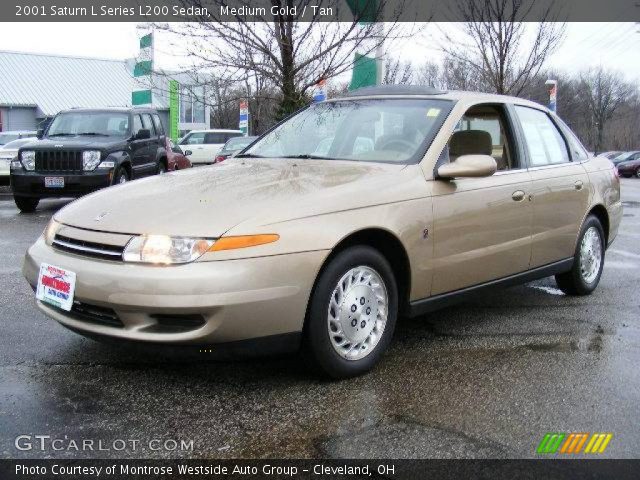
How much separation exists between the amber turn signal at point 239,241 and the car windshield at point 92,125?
9034 millimetres

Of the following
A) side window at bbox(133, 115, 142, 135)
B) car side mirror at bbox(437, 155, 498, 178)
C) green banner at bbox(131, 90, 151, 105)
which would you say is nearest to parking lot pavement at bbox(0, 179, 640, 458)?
car side mirror at bbox(437, 155, 498, 178)

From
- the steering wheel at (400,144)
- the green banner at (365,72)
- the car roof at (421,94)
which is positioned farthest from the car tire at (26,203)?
the steering wheel at (400,144)

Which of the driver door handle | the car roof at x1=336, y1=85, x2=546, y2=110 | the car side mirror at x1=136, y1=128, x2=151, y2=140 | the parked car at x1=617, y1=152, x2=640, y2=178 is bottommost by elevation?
the parked car at x1=617, y1=152, x2=640, y2=178

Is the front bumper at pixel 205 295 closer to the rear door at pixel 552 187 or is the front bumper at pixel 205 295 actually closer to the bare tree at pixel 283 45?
the rear door at pixel 552 187

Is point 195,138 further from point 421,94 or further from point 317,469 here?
point 317,469

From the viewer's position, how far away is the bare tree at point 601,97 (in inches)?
3086

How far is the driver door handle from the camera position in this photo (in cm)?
436

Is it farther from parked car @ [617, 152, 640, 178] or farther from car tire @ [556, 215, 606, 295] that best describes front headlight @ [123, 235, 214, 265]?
parked car @ [617, 152, 640, 178]

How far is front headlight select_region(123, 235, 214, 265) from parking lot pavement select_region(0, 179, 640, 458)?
0.44 meters

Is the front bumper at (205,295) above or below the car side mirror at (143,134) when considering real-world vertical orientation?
below

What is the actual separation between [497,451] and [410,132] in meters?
2.08

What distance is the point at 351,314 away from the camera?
3416mm

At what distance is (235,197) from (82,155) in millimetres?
7975

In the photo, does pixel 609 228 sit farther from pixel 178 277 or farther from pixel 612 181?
pixel 178 277
